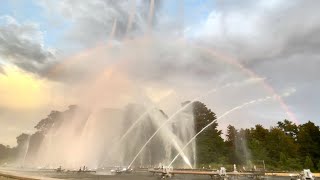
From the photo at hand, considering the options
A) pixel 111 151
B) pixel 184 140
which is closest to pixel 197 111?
pixel 184 140

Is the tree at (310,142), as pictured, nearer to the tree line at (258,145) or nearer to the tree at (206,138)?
the tree line at (258,145)

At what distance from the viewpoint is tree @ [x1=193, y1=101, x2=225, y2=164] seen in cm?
11376

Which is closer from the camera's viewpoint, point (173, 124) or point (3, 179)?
point (3, 179)

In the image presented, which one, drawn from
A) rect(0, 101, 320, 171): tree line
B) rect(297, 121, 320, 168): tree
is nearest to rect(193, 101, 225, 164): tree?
rect(0, 101, 320, 171): tree line

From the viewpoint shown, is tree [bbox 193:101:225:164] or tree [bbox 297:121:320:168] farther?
tree [bbox 193:101:225:164]

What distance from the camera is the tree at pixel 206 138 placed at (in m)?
114

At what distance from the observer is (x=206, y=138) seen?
393 feet

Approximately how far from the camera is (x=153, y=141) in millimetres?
112562

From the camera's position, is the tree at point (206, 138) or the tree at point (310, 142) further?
the tree at point (206, 138)

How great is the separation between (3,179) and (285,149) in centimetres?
8946

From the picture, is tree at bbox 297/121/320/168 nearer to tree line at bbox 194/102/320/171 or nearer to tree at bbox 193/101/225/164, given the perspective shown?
tree line at bbox 194/102/320/171

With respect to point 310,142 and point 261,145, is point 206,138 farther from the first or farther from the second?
point 310,142

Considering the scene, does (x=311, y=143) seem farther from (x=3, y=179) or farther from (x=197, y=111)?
(x=3, y=179)

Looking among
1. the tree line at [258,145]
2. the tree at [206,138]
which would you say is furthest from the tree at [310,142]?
the tree at [206,138]
